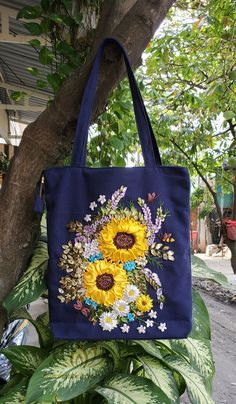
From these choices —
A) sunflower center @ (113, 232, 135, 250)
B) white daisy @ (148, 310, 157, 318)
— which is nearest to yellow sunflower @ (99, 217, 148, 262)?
sunflower center @ (113, 232, 135, 250)

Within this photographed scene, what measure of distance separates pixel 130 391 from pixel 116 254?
32cm

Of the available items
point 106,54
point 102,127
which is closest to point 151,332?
point 106,54

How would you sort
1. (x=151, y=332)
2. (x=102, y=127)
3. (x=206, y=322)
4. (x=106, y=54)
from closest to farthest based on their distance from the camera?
(x=151, y=332) → (x=106, y=54) → (x=206, y=322) → (x=102, y=127)

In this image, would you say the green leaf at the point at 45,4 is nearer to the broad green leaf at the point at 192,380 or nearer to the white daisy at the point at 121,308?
the white daisy at the point at 121,308

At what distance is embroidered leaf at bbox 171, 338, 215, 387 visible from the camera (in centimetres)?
120

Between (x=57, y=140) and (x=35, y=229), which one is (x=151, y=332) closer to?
(x=35, y=229)

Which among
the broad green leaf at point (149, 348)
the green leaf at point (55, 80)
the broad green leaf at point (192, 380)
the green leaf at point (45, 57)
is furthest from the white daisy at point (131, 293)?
the green leaf at point (45, 57)

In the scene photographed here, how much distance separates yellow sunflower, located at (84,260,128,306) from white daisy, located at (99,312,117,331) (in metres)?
0.02

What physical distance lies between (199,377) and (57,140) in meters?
0.72

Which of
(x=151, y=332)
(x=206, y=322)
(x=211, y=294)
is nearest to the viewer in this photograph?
(x=151, y=332)

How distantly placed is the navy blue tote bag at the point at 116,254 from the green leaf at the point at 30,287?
0.23ft

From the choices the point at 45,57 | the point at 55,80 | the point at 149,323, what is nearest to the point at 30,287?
the point at 149,323

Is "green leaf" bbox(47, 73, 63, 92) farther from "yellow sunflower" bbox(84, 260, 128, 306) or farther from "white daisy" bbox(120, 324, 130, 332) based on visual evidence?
"white daisy" bbox(120, 324, 130, 332)

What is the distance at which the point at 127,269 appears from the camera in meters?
0.98
